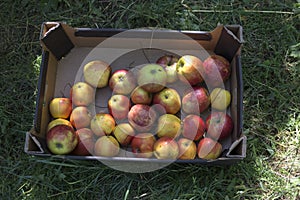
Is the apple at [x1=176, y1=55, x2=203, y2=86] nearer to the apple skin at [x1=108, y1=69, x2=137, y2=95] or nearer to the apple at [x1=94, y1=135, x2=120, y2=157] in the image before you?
the apple skin at [x1=108, y1=69, x2=137, y2=95]

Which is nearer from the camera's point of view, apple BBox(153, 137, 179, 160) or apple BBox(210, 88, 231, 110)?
apple BBox(153, 137, 179, 160)

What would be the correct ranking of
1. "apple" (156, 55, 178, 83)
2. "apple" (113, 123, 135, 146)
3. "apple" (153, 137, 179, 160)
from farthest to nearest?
"apple" (156, 55, 178, 83) → "apple" (113, 123, 135, 146) → "apple" (153, 137, 179, 160)

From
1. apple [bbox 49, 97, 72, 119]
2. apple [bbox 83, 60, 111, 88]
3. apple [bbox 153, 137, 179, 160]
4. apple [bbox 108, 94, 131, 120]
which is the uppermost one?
apple [bbox 83, 60, 111, 88]

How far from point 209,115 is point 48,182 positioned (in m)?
1.02

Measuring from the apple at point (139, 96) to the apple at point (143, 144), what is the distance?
19 cm

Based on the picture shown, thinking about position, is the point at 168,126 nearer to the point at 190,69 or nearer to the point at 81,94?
the point at 190,69

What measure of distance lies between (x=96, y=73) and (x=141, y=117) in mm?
401

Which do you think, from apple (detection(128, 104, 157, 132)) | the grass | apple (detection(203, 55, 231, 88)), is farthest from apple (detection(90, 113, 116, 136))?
apple (detection(203, 55, 231, 88))

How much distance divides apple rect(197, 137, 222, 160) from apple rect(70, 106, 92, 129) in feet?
2.17

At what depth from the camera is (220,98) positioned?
2379 mm

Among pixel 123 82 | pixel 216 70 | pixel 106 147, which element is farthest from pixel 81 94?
pixel 216 70

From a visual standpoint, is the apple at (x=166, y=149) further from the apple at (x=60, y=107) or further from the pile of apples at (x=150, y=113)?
the apple at (x=60, y=107)

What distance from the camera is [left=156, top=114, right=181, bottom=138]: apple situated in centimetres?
231

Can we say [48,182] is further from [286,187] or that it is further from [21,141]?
[286,187]
